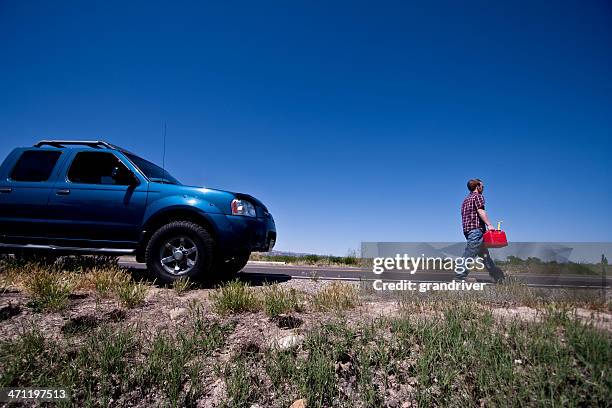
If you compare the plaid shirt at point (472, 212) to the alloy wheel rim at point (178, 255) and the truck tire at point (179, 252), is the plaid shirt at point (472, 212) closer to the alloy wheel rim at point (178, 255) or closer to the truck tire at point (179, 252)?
the truck tire at point (179, 252)

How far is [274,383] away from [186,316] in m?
1.38

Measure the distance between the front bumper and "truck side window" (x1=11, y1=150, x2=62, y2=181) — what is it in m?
3.25

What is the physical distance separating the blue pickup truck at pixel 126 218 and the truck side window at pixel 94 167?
0.7 inches

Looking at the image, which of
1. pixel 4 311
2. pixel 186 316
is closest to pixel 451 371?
pixel 186 316

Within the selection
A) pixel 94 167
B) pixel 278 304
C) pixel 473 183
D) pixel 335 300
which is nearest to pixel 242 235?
pixel 278 304

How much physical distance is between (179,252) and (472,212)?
5229 mm

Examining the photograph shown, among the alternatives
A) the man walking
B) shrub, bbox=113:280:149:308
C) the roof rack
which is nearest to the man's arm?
the man walking

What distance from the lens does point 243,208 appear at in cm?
488

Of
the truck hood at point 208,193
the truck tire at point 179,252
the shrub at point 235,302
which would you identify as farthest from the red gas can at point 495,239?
the truck tire at point 179,252

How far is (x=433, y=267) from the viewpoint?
15.5 feet

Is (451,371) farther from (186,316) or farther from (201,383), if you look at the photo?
(186,316)

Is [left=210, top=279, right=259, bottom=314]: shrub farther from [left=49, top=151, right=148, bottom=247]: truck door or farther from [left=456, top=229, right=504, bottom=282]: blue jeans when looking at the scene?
[left=456, top=229, right=504, bottom=282]: blue jeans

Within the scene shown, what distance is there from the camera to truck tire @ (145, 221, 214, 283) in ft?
14.4

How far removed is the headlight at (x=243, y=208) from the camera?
15.5 ft
